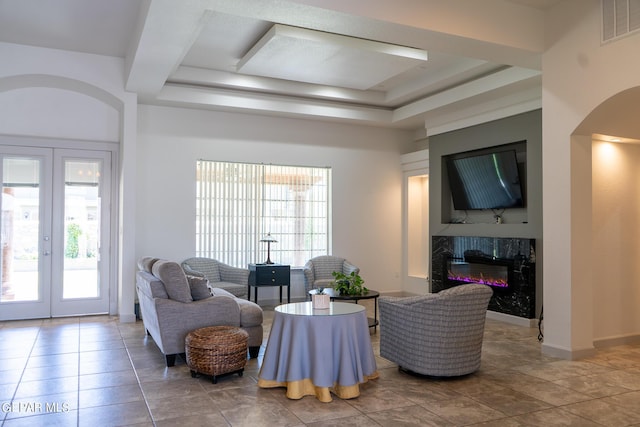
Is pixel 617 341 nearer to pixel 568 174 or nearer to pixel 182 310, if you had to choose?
pixel 568 174

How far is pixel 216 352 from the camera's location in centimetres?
443

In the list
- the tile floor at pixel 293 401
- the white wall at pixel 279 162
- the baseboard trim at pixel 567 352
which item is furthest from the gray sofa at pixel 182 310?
the baseboard trim at pixel 567 352

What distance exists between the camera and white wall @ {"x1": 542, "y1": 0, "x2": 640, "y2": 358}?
512 centimetres

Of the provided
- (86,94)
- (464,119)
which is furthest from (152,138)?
(464,119)

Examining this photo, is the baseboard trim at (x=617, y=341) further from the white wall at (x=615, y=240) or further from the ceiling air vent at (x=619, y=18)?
the ceiling air vent at (x=619, y=18)

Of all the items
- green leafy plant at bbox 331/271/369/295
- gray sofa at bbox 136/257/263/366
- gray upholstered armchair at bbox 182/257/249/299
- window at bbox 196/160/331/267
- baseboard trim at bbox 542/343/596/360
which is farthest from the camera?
window at bbox 196/160/331/267

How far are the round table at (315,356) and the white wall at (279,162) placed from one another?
4.42 meters

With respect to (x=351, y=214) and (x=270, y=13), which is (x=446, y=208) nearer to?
(x=351, y=214)

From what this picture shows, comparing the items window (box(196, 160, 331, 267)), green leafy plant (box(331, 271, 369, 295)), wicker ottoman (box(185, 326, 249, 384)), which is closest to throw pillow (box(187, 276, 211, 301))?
wicker ottoman (box(185, 326, 249, 384))

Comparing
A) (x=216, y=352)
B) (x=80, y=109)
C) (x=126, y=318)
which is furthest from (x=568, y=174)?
(x=80, y=109)

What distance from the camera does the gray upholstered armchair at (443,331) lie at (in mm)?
4402

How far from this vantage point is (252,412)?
3740 mm

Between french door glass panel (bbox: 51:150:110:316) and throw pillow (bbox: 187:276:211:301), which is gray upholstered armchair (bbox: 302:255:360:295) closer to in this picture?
french door glass panel (bbox: 51:150:110:316)

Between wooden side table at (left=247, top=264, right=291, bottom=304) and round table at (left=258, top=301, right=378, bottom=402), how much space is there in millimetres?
3986
